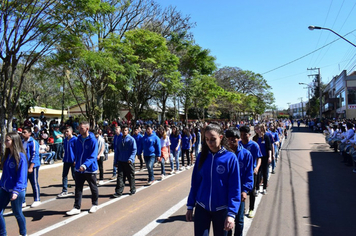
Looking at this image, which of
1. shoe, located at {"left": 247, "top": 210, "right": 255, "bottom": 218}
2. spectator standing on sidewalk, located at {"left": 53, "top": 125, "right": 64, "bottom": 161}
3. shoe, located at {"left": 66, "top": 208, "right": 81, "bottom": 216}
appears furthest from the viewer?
spectator standing on sidewalk, located at {"left": 53, "top": 125, "right": 64, "bottom": 161}

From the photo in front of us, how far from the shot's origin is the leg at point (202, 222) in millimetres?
3090

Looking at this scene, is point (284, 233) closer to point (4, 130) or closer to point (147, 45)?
point (4, 130)

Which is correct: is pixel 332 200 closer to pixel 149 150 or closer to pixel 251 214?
pixel 251 214

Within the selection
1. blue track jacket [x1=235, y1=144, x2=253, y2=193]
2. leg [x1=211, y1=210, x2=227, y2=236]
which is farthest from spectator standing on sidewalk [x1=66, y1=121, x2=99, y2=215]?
leg [x1=211, y1=210, x2=227, y2=236]

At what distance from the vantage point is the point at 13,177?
4.39 metres

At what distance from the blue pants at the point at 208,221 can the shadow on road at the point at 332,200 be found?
2.71 metres

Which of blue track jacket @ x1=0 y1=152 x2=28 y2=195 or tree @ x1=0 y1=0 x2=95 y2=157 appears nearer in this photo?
blue track jacket @ x1=0 y1=152 x2=28 y2=195

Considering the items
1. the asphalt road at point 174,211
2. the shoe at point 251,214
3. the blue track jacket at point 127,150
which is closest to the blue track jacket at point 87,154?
the asphalt road at point 174,211

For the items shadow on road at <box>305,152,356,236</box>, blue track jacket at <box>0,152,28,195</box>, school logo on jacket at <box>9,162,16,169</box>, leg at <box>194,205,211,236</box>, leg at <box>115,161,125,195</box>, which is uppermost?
school logo on jacket at <box>9,162,16,169</box>

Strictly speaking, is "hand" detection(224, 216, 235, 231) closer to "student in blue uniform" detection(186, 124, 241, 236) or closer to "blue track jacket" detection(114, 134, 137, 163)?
"student in blue uniform" detection(186, 124, 241, 236)

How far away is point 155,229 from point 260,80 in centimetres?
5910

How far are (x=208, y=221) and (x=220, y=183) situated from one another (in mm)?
437

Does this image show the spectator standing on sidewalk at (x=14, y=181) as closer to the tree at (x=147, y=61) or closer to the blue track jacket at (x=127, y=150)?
the blue track jacket at (x=127, y=150)

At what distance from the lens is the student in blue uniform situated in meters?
3.08
